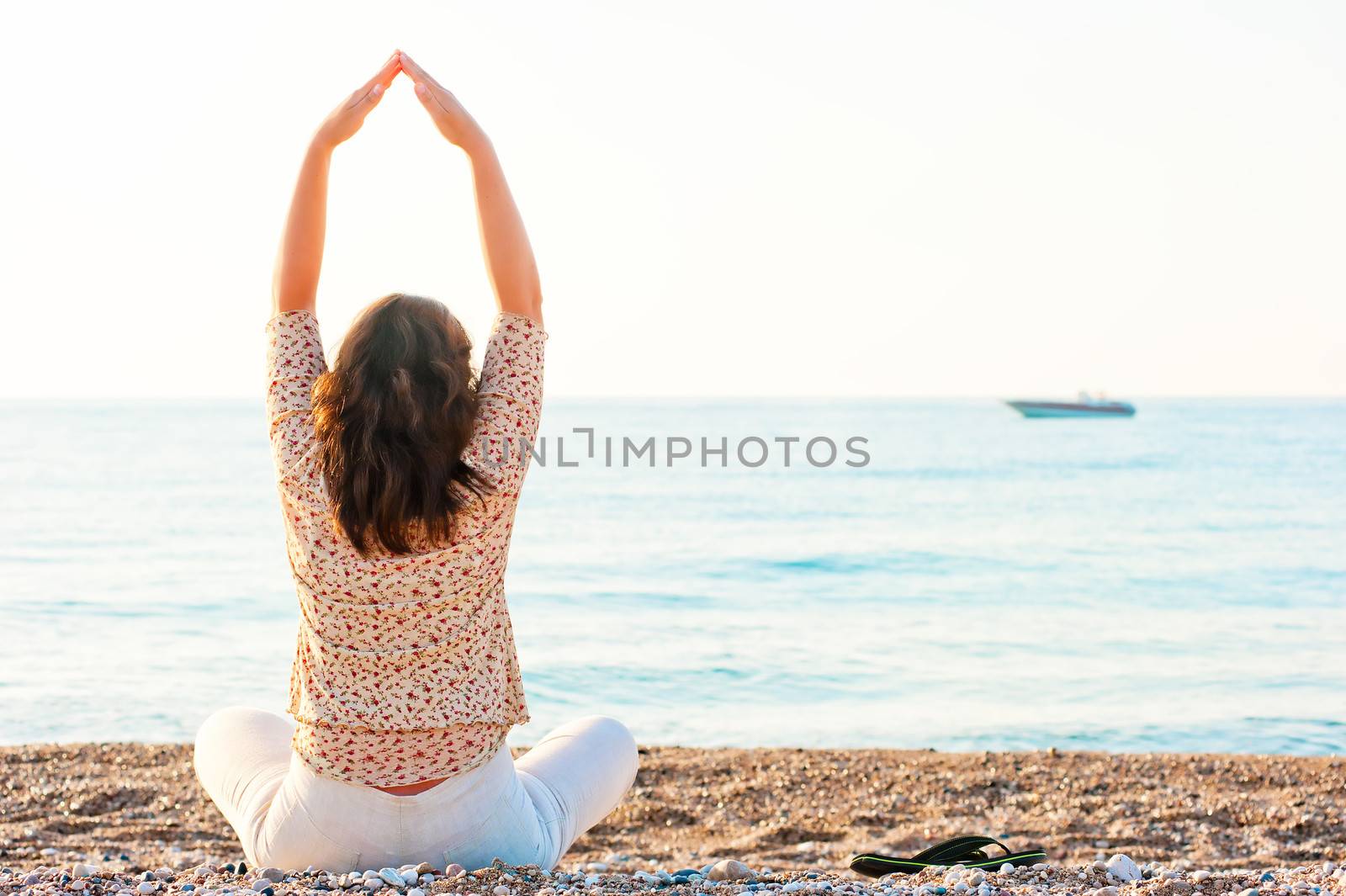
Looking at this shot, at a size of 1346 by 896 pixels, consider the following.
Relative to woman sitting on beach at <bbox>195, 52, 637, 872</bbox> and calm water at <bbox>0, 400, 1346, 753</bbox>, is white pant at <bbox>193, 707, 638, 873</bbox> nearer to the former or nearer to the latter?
woman sitting on beach at <bbox>195, 52, 637, 872</bbox>

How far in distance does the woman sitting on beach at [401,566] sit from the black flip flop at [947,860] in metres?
0.86

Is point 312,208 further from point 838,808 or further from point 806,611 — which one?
point 806,611

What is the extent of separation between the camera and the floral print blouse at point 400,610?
212 centimetres

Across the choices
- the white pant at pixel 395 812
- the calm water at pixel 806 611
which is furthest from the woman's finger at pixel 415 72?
the calm water at pixel 806 611

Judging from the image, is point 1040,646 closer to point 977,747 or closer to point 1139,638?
point 1139,638

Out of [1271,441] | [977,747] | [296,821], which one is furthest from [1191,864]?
[1271,441]

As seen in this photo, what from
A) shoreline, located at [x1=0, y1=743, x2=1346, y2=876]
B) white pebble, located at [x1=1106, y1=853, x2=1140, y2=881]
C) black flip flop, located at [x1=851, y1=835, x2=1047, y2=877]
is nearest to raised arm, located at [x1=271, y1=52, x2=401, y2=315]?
black flip flop, located at [x1=851, y1=835, x2=1047, y2=877]

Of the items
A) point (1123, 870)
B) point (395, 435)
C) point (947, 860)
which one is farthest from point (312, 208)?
point (1123, 870)

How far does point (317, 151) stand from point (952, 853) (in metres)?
2.30

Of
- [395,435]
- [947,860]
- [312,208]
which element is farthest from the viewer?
[947,860]

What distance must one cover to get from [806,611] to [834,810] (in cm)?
768

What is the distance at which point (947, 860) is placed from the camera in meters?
2.97

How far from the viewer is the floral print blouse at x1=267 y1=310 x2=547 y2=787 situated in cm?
212

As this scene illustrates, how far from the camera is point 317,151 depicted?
2.48m
